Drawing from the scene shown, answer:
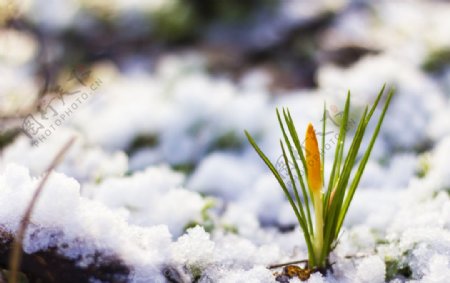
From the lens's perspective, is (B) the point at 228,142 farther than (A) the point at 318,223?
Yes

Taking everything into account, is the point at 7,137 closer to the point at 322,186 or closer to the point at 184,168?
the point at 184,168

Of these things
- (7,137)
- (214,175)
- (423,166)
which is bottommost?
(423,166)

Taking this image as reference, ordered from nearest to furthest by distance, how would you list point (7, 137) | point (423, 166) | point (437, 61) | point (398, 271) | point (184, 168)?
point (398, 271)
point (423, 166)
point (184, 168)
point (7, 137)
point (437, 61)

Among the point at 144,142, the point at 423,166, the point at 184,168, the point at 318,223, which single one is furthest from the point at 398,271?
the point at 144,142

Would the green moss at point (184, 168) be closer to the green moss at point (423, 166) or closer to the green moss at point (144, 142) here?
the green moss at point (144, 142)

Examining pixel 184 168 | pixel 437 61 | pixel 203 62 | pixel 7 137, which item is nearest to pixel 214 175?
pixel 184 168

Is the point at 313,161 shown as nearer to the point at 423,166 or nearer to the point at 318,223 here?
the point at 318,223

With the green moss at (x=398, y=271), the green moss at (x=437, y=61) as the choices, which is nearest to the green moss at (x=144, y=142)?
the green moss at (x=398, y=271)

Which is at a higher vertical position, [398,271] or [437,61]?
[437,61]

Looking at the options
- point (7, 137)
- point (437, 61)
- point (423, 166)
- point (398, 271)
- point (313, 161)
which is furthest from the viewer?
point (437, 61)
